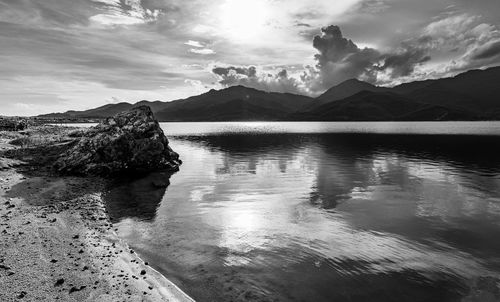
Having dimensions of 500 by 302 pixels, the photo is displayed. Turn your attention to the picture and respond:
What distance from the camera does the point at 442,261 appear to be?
21906 millimetres

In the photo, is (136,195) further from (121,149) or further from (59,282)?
(59,282)

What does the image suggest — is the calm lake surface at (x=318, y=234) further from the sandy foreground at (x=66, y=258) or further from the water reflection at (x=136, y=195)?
the sandy foreground at (x=66, y=258)

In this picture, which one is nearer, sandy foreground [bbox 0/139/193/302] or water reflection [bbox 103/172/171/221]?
sandy foreground [bbox 0/139/193/302]

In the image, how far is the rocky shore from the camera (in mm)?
16250

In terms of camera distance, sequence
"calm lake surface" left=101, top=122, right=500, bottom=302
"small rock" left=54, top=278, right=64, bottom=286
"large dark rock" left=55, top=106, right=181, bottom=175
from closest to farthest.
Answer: "small rock" left=54, top=278, right=64, bottom=286 → "calm lake surface" left=101, top=122, right=500, bottom=302 → "large dark rock" left=55, top=106, right=181, bottom=175

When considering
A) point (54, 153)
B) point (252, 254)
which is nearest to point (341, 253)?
point (252, 254)

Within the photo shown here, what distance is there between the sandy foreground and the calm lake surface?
1.80 meters

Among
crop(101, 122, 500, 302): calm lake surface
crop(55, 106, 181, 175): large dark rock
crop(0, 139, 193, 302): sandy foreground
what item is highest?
crop(55, 106, 181, 175): large dark rock

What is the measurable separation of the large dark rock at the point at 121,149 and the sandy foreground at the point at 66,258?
60.9 feet

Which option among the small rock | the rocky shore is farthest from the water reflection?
the small rock

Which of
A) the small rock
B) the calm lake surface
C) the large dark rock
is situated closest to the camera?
the small rock

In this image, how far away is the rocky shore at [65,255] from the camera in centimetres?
1625

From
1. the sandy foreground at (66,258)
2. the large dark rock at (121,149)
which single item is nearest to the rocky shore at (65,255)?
the sandy foreground at (66,258)

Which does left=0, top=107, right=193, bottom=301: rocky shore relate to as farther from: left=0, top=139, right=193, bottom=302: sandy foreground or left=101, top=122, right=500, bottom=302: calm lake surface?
left=101, top=122, right=500, bottom=302: calm lake surface
